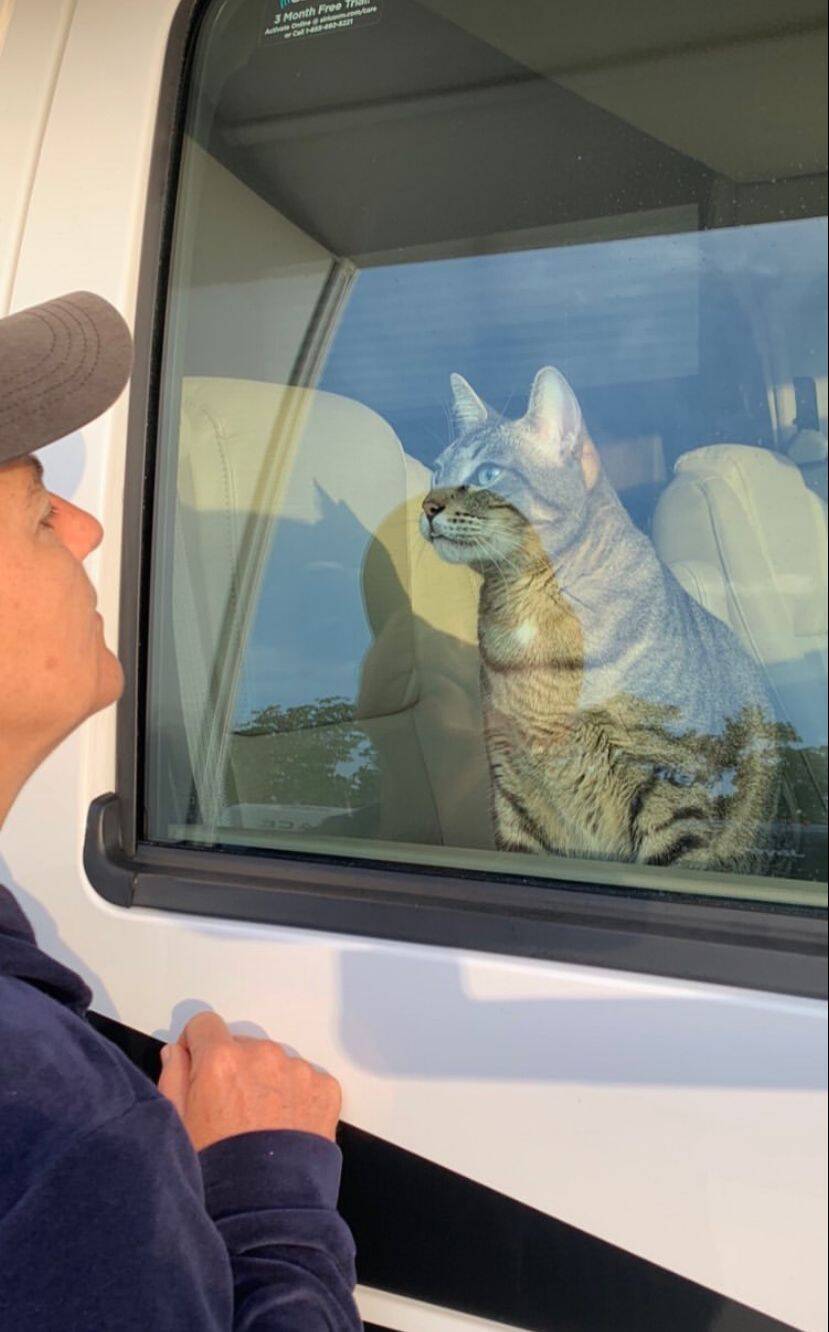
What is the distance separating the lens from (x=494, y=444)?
1561mm

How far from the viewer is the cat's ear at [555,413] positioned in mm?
1394

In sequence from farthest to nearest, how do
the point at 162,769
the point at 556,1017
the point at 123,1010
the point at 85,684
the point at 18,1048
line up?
the point at 162,769
the point at 123,1010
the point at 85,684
the point at 556,1017
the point at 18,1048

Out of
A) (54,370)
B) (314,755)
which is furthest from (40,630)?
(314,755)

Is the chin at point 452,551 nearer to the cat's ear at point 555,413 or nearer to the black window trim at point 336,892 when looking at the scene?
the cat's ear at point 555,413

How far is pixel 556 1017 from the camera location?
112cm

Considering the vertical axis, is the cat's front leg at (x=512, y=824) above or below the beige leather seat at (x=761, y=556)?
below

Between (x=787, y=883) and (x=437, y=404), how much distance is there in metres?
0.70

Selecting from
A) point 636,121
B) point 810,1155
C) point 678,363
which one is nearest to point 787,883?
point 810,1155

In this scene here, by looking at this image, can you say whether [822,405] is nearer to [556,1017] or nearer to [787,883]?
[787,883]

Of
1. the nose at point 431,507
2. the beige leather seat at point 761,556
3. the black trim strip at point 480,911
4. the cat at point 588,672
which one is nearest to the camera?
the black trim strip at point 480,911

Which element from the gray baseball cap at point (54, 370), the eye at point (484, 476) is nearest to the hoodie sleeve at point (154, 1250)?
the gray baseball cap at point (54, 370)

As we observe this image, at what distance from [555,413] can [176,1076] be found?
Result: 89cm

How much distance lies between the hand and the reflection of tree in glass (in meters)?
0.33

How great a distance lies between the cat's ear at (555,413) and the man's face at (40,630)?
0.58 m
